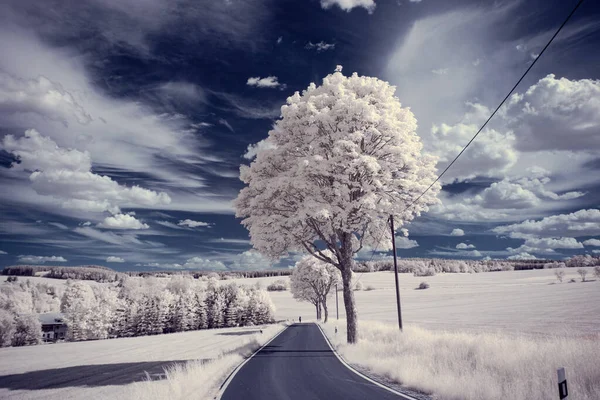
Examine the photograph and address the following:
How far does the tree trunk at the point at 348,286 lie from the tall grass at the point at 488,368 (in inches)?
128

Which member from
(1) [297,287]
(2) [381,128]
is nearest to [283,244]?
(2) [381,128]

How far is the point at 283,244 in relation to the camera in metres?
21.0

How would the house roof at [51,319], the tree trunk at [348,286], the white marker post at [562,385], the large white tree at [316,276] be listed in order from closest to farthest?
the white marker post at [562,385], the tree trunk at [348,286], the large white tree at [316,276], the house roof at [51,319]

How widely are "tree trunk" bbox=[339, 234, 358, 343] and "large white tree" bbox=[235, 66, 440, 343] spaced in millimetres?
59

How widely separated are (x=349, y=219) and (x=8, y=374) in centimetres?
3309

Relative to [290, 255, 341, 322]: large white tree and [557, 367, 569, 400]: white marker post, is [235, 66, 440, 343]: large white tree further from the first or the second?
[290, 255, 341, 322]: large white tree

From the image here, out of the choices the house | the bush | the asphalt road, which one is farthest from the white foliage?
the bush

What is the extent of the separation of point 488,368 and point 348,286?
31.6ft

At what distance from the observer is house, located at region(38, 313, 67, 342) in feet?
328

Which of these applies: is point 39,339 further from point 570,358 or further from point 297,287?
point 570,358

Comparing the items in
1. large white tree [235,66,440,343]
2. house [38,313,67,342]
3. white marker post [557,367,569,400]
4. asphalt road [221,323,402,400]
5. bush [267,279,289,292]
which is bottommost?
house [38,313,67,342]

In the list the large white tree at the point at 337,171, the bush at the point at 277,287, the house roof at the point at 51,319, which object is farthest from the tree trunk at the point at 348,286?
the bush at the point at 277,287

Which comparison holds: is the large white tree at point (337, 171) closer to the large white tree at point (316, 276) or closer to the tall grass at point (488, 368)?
the tall grass at point (488, 368)

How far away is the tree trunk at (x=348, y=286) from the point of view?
20.7m
